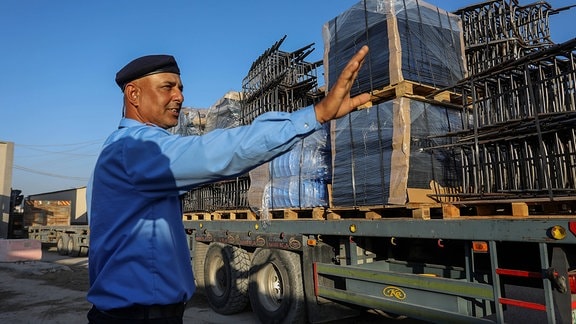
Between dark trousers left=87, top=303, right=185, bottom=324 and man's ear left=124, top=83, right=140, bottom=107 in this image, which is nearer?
dark trousers left=87, top=303, right=185, bottom=324

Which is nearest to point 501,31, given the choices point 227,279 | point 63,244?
point 227,279

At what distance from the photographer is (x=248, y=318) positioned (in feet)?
23.8

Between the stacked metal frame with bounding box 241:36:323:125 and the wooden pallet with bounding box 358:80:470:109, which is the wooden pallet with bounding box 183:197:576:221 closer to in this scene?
the wooden pallet with bounding box 358:80:470:109

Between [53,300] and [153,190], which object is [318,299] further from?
[53,300]

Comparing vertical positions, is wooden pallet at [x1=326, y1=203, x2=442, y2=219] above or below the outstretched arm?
below

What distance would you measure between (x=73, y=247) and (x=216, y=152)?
20.3 m

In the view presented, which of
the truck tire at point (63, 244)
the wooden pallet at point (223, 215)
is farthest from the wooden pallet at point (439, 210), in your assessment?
the truck tire at point (63, 244)

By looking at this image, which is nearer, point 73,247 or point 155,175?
point 155,175

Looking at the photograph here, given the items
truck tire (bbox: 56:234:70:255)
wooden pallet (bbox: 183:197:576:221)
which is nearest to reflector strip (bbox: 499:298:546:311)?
wooden pallet (bbox: 183:197:576:221)

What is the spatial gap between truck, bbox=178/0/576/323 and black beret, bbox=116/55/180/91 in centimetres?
308

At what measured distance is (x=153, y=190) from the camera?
1.46m

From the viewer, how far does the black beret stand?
5.64ft

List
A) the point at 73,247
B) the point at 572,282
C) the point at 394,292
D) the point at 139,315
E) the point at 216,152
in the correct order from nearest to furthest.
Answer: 1. the point at 216,152
2. the point at 139,315
3. the point at 572,282
4. the point at 394,292
5. the point at 73,247

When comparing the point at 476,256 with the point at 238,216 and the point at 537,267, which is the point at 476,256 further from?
the point at 238,216
